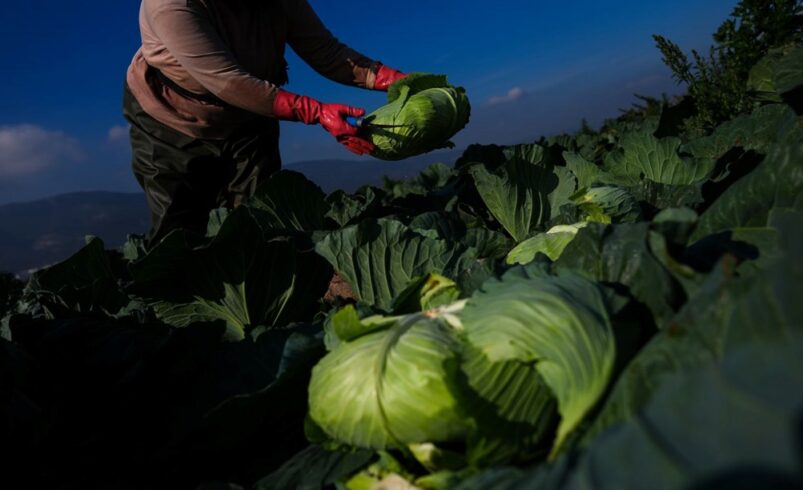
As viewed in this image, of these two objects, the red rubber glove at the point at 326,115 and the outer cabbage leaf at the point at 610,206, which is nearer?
the outer cabbage leaf at the point at 610,206

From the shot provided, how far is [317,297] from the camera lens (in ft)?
11.5

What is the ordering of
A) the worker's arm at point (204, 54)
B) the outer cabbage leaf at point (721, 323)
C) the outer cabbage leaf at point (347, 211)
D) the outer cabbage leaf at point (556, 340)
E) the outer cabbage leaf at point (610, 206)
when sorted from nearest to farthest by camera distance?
1. the outer cabbage leaf at point (721, 323)
2. the outer cabbage leaf at point (556, 340)
3. the outer cabbage leaf at point (610, 206)
4. the worker's arm at point (204, 54)
5. the outer cabbage leaf at point (347, 211)

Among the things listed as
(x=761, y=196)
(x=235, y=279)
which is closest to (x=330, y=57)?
(x=235, y=279)

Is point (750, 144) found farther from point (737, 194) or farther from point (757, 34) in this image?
point (757, 34)

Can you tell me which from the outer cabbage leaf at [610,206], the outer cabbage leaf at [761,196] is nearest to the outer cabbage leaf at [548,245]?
the outer cabbage leaf at [610,206]

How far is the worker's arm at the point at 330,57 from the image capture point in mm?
5215

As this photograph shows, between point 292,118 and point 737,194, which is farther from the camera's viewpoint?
point 292,118

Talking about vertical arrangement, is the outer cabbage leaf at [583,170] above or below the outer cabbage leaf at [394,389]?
above

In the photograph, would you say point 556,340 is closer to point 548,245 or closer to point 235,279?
point 548,245

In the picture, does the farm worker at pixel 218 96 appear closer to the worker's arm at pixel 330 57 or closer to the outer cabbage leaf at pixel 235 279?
the worker's arm at pixel 330 57

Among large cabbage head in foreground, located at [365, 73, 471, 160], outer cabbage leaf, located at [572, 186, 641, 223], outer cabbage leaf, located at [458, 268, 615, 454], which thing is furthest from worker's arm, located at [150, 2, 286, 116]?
outer cabbage leaf, located at [458, 268, 615, 454]

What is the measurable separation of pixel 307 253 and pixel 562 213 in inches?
64.4

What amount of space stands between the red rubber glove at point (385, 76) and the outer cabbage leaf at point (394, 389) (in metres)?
3.91

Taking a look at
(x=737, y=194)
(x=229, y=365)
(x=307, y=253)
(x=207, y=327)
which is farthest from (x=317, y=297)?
(x=737, y=194)
